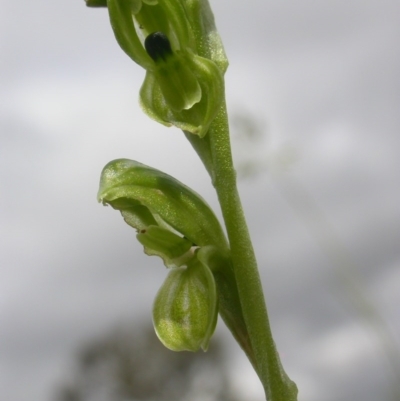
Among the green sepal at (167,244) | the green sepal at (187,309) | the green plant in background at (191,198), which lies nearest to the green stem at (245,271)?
the green plant in background at (191,198)

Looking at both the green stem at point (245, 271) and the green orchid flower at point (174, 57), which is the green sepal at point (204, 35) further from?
the green stem at point (245, 271)

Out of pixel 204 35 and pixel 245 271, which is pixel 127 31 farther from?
pixel 245 271

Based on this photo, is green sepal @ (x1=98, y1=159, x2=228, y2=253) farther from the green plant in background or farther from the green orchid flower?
the green orchid flower

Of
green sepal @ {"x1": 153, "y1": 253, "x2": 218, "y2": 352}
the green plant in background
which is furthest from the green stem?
green sepal @ {"x1": 153, "y1": 253, "x2": 218, "y2": 352}

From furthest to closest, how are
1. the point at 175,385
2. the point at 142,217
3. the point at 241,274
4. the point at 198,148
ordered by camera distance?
the point at 175,385 < the point at 142,217 < the point at 198,148 < the point at 241,274

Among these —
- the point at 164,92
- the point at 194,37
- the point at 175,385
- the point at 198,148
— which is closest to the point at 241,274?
the point at 198,148

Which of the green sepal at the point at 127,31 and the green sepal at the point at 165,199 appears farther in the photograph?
the green sepal at the point at 165,199

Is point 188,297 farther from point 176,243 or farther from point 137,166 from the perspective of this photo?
point 137,166
